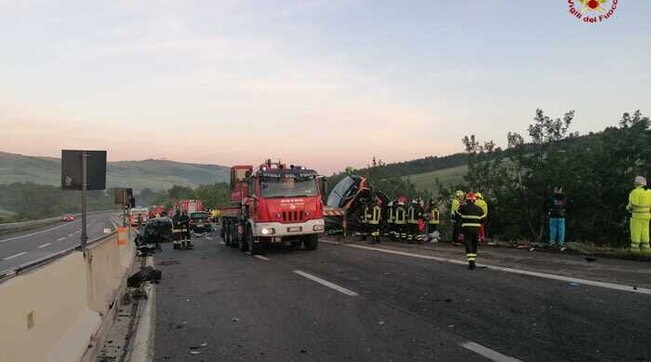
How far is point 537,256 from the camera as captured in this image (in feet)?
46.6

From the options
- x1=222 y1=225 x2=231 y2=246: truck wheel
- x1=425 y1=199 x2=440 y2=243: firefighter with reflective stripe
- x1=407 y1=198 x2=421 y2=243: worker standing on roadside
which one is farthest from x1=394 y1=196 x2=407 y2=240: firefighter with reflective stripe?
x1=222 y1=225 x2=231 y2=246: truck wheel

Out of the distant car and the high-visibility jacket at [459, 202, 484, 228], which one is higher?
the high-visibility jacket at [459, 202, 484, 228]

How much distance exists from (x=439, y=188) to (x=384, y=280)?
518 inches

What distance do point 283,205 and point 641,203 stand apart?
9.78 m

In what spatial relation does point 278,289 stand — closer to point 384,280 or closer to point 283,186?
point 384,280

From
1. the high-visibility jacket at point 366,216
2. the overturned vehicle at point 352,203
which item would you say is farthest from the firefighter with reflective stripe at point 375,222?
the overturned vehicle at point 352,203

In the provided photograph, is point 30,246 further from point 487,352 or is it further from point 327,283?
point 487,352

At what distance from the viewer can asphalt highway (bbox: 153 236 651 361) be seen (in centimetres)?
609

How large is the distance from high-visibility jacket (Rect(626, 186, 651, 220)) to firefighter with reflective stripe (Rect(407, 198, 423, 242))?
8100 millimetres

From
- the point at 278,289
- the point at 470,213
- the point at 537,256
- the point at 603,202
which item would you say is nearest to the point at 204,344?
the point at 278,289

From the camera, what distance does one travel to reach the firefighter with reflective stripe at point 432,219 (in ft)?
70.0

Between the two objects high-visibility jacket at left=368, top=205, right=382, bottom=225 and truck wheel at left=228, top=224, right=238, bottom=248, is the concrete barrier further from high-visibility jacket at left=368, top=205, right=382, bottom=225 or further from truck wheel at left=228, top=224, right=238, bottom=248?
truck wheel at left=228, top=224, right=238, bottom=248

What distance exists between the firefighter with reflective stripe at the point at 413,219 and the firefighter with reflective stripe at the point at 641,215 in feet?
26.6

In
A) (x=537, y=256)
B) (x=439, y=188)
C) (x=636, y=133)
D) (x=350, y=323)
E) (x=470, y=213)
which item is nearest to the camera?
(x=350, y=323)
